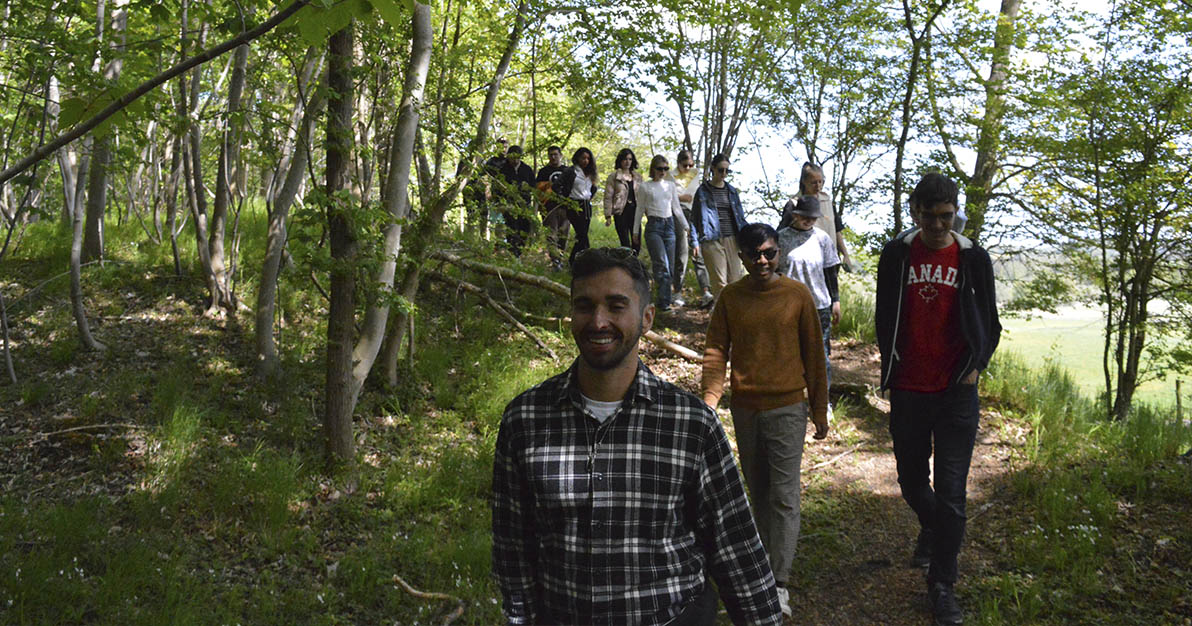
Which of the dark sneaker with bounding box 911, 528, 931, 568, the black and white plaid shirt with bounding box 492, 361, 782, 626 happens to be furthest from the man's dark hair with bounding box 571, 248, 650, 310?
the dark sneaker with bounding box 911, 528, 931, 568

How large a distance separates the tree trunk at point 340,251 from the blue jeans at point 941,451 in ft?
13.1

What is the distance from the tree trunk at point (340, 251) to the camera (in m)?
5.86

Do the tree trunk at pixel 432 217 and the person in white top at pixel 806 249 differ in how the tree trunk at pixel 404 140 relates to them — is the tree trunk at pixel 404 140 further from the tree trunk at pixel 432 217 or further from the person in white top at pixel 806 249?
the person in white top at pixel 806 249

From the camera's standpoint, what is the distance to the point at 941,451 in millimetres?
4246

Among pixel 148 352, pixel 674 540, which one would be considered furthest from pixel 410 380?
pixel 674 540

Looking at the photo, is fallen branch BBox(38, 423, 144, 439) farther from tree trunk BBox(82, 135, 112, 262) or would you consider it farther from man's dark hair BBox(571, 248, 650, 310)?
man's dark hair BBox(571, 248, 650, 310)

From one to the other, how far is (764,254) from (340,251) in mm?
3362

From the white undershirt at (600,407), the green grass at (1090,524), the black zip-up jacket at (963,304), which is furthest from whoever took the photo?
the green grass at (1090,524)

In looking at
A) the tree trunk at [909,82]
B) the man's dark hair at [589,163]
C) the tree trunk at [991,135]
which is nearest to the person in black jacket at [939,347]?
the tree trunk at [909,82]

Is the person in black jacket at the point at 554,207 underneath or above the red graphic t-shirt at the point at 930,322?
above

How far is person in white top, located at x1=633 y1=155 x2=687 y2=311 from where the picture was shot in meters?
10.7

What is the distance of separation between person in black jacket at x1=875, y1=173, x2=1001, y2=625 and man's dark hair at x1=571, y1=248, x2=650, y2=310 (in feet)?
8.65

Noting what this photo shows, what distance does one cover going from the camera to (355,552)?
555 centimetres

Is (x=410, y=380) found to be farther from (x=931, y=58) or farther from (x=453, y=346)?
(x=931, y=58)
